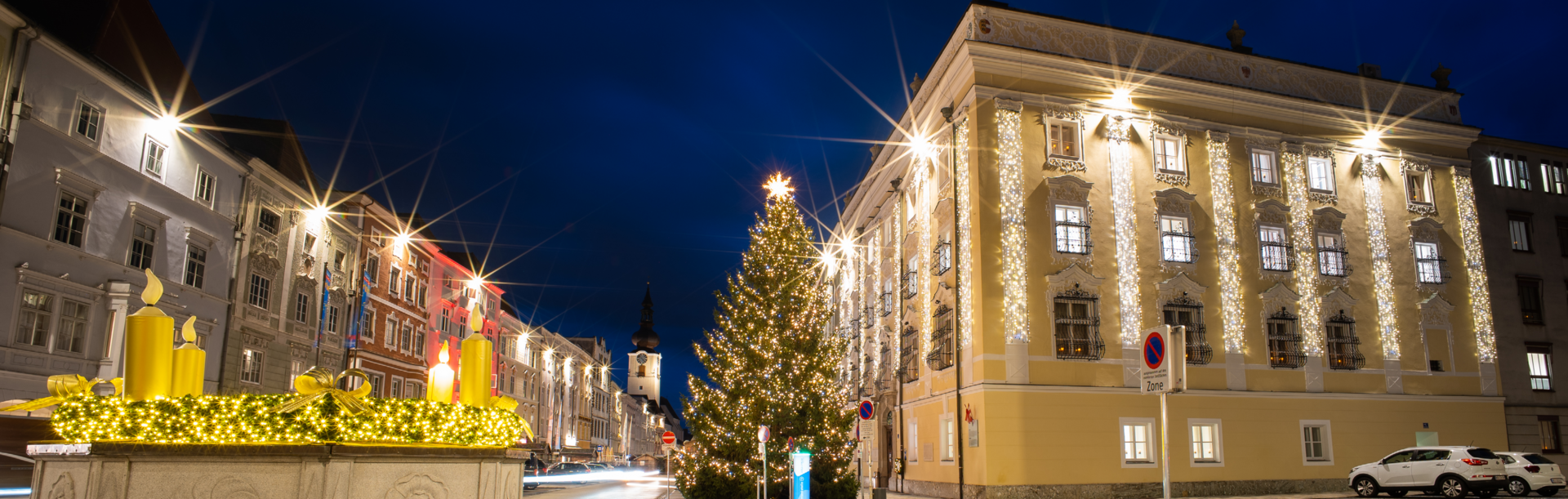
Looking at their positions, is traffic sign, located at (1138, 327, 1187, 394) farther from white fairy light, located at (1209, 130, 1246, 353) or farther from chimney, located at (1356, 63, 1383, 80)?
chimney, located at (1356, 63, 1383, 80)

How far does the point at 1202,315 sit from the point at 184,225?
3044 centimetres

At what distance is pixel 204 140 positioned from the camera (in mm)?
28734

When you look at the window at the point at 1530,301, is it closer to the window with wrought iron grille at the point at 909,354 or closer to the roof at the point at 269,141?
the window with wrought iron grille at the point at 909,354

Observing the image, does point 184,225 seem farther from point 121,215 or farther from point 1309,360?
point 1309,360

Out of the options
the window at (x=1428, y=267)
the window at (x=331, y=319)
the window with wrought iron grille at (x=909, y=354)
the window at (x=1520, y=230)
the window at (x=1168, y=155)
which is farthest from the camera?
the window at (x=331, y=319)

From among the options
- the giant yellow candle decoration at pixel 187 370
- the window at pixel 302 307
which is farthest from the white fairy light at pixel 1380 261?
the window at pixel 302 307

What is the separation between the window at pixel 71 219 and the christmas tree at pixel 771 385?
53.6 ft

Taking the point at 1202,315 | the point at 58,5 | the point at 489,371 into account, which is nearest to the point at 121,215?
the point at 58,5

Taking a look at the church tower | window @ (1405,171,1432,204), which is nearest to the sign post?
window @ (1405,171,1432,204)

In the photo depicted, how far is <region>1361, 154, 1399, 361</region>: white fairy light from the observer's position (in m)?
27.6

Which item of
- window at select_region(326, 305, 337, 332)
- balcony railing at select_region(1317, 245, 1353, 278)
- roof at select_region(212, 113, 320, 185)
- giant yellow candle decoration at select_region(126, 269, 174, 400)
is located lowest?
giant yellow candle decoration at select_region(126, 269, 174, 400)

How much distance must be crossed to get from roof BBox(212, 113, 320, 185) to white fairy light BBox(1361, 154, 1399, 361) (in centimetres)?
3790

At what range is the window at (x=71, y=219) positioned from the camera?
73.4 ft

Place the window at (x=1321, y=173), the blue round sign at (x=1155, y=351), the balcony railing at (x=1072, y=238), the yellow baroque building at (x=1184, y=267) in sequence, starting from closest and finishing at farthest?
the blue round sign at (x=1155, y=351)
the yellow baroque building at (x=1184, y=267)
the balcony railing at (x=1072, y=238)
the window at (x=1321, y=173)
